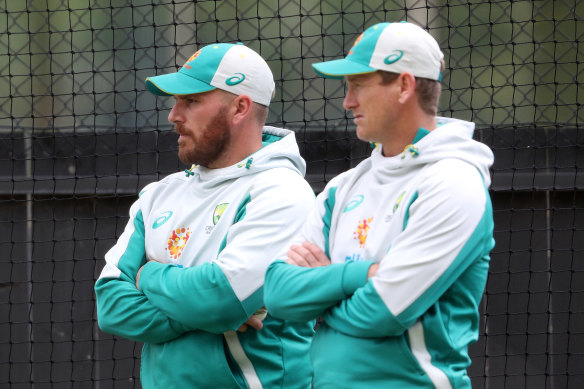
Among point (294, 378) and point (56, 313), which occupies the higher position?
point (294, 378)

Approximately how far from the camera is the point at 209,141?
2371 mm

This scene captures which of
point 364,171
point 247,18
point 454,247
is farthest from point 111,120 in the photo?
point 454,247

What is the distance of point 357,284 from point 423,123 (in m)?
0.40

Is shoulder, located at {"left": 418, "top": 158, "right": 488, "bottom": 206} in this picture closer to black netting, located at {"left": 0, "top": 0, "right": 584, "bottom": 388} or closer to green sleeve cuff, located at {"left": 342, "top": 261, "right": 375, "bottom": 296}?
green sleeve cuff, located at {"left": 342, "top": 261, "right": 375, "bottom": 296}

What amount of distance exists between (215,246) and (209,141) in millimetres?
302

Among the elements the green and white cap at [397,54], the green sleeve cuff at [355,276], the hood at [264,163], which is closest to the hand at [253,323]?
the hood at [264,163]

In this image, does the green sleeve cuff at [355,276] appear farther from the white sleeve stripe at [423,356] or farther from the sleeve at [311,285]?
the white sleeve stripe at [423,356]

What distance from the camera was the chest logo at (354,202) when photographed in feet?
6.45

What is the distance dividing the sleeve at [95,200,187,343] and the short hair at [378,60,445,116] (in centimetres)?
83

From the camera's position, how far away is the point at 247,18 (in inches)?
161

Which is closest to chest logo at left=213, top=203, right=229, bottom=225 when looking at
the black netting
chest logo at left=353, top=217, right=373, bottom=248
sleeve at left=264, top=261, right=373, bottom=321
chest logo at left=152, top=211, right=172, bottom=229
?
chest logo at left=152, top=211, right=172, bottom=229

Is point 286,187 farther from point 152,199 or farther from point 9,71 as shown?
point 9,71

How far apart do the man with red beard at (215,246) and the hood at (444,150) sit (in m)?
0.47

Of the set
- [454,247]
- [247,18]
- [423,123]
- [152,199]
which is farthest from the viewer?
[247,18]
